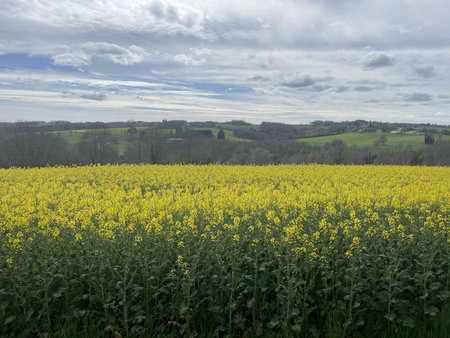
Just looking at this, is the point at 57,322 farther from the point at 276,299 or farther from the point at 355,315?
the point at 355,315

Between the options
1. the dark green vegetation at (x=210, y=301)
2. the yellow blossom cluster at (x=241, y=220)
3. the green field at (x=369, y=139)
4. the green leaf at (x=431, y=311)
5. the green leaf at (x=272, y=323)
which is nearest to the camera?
the green leaf at (x=272, y=323)

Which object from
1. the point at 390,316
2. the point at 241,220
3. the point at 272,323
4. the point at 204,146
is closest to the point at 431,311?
the point at 390,316

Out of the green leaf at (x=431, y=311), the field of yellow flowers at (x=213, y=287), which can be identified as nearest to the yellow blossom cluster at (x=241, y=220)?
the field of yellow flowers at (x=213, y=287)

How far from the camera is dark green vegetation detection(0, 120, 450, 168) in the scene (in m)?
46.9

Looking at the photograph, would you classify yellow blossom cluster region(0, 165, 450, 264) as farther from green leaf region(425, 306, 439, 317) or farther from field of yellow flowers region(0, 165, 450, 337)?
green leaf region(425, 306, 439, 317)

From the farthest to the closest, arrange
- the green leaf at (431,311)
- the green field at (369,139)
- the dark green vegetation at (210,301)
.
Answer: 1. the green field at (369,139)
2. the green leaf at (431,311)
3. the dark green vegetation at (210,301)

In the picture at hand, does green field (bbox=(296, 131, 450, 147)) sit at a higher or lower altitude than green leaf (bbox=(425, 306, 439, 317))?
higher

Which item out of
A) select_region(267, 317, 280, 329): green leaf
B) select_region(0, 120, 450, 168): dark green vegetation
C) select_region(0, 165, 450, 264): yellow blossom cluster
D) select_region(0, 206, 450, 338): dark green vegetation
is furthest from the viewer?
select_region(0, 120, 450, 168): dark green vegetation

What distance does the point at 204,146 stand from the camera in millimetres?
53188

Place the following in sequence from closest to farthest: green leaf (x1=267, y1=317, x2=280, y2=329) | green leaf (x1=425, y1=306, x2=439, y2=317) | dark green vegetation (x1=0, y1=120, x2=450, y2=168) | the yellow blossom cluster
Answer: green leaf (x1=267, y1=317, x2=280, y2=329)
green leaf (x1=425, y1=306, x2=439, y2=317)
the yellow blossom cluster
dark green vegetation (x1=0, y1=120, x2=450, y2=168)

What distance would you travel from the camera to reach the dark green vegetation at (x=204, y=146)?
46906mm

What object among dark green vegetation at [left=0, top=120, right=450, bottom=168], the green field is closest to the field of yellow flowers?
dark green vegetation at [left=0, top=120, right=450, bottom=168]

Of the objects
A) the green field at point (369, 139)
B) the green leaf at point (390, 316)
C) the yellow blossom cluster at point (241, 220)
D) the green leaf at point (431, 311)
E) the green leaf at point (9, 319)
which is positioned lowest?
the green leaf at point (9, 319)

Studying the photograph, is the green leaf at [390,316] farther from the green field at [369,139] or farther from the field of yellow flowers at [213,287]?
the green field at [369,139]
